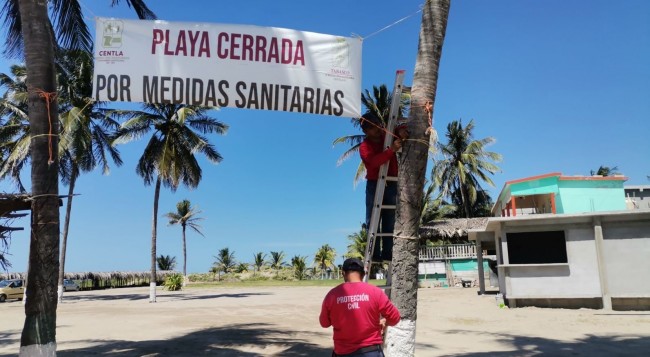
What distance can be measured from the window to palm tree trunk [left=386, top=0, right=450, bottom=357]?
14.0m

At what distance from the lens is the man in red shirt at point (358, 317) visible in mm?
3822

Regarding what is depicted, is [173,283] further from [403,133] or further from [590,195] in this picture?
[403,133]

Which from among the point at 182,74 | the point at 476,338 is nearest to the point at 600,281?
the point at 476,338

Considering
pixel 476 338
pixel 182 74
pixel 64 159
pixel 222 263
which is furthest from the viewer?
pixel 222 263

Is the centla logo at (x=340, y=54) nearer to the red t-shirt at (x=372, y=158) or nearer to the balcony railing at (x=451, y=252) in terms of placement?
the red t-shirt at (x=372, y=158)

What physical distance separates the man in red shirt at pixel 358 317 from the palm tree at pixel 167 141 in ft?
79.1

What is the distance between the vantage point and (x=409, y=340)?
4555 millimetres

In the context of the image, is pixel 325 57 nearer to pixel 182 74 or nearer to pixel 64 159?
pixel 182 74

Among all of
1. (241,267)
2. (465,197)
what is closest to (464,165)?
(465,197)

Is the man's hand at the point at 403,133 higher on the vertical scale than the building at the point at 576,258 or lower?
higher

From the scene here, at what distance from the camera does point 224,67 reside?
5.36m

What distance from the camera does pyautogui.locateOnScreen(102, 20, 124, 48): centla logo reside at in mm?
5332

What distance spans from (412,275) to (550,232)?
46.7 feet

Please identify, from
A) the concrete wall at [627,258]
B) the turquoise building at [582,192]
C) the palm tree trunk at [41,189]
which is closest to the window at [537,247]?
the concrete wall at [627,258]
